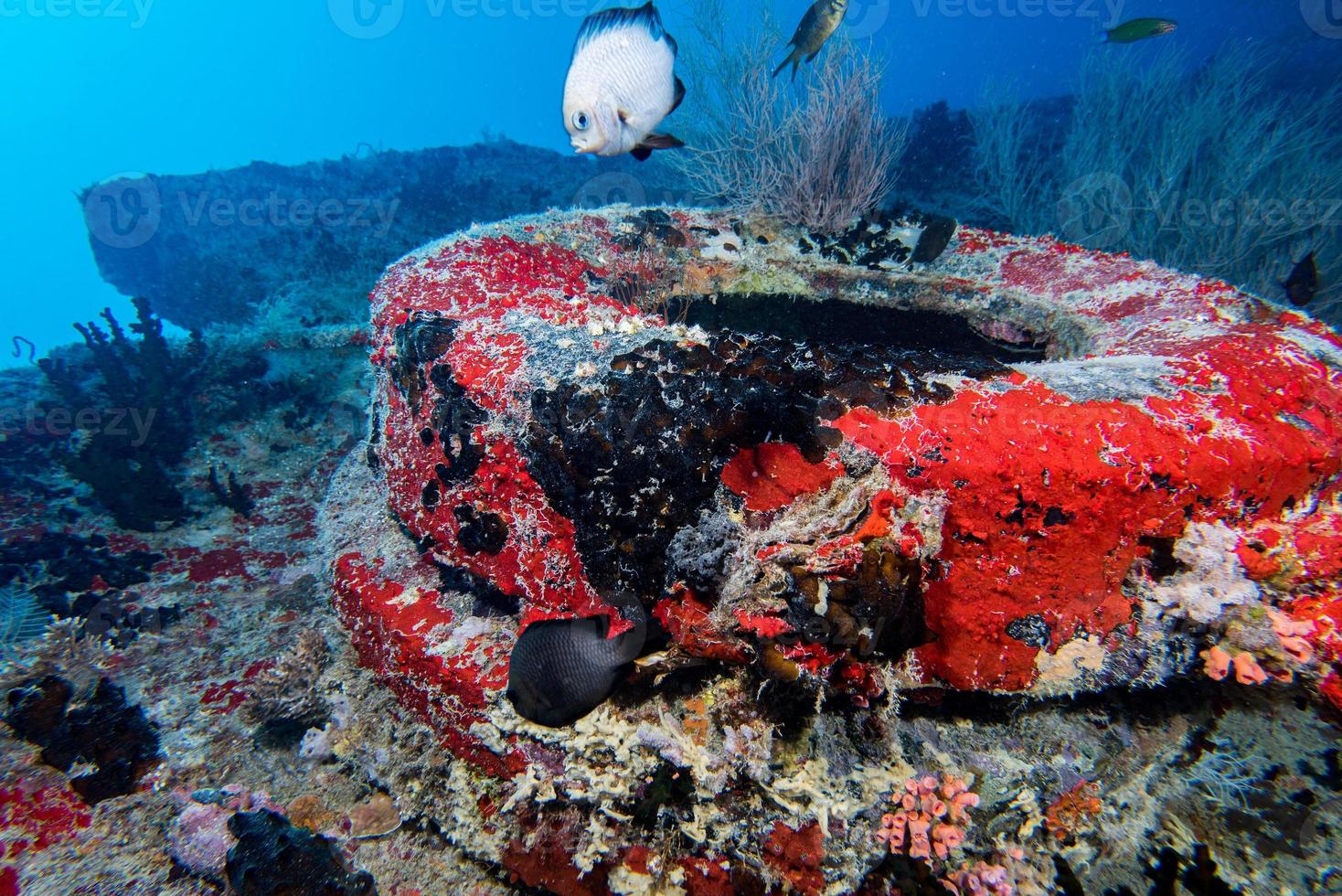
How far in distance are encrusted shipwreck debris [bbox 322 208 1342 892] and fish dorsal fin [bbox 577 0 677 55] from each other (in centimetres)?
123

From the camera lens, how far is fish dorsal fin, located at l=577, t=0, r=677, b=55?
2.44 metres

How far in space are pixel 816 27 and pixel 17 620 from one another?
6.91 m

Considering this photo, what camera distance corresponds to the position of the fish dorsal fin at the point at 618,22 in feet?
8.01

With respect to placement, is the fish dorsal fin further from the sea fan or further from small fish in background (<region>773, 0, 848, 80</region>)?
the sea fan

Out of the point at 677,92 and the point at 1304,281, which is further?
the point at 1304,281

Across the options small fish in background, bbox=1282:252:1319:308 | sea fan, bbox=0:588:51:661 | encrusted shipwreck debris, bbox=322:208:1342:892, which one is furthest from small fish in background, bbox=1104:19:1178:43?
sea fan, bbox=0:588:51:661

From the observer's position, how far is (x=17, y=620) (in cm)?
349

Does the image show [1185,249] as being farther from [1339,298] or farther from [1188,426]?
[1188,426]

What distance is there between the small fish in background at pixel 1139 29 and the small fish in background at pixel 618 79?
292 inches

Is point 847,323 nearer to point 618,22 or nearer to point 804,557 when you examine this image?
point 618,22

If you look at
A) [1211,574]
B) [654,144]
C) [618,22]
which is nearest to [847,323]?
[654,144]

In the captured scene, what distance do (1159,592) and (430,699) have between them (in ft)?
9.28

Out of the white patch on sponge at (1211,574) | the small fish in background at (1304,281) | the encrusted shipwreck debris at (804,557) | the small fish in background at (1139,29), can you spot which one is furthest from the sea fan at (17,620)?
the small fish in background at (1139,29)

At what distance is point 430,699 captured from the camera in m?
2.50
